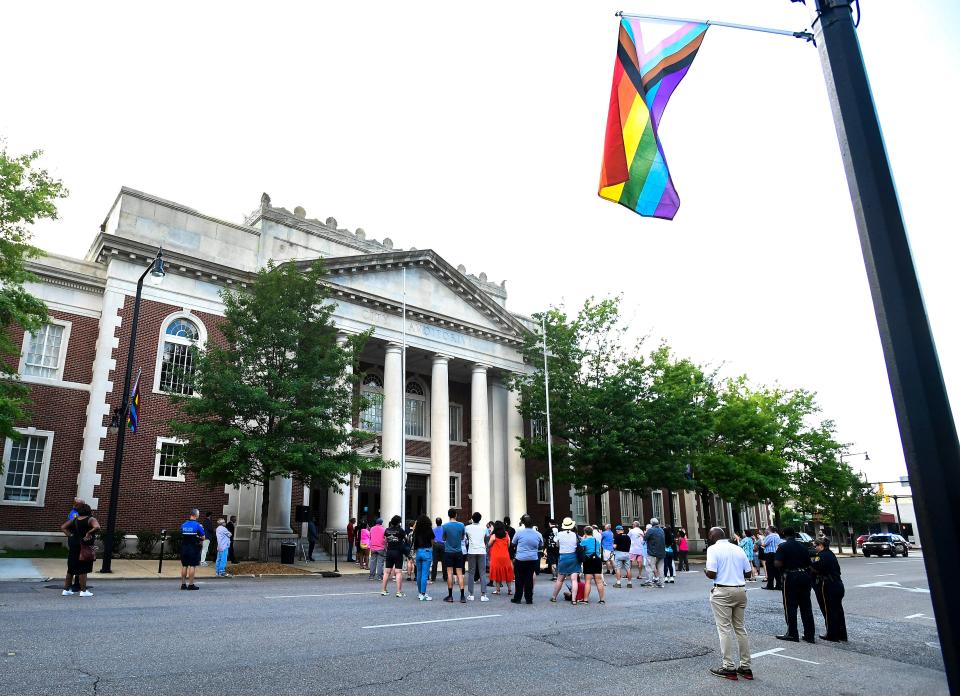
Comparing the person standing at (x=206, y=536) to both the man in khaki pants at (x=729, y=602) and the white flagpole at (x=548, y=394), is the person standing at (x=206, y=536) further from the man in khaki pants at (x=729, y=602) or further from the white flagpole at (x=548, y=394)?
the man in khaki pants at (x=729, y=602)

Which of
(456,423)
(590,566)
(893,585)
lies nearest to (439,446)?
(456,423)

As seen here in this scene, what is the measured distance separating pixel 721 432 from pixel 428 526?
32557mm

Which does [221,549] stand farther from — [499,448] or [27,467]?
[499,448]

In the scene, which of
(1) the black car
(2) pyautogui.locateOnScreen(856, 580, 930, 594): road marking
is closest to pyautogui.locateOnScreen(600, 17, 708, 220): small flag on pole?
(2) pyautogui.locateOnScreen(856, 580, 930, 594): road marking

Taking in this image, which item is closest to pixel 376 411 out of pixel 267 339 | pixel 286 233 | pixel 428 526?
pixel 286 233

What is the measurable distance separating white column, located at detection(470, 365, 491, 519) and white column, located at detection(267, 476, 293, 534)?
34.8 feet

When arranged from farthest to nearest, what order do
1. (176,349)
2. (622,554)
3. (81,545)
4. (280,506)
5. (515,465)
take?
(515,465), (176,349), (280,506), (622,554), (81,545)

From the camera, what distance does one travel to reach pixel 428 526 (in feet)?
48.8

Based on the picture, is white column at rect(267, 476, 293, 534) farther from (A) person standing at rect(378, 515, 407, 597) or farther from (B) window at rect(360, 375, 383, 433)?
(A) person standing at rect(378, 515, 407, 597)

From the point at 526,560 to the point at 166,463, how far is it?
54.0ft

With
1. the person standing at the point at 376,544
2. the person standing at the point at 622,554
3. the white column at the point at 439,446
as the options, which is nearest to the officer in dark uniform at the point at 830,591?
the person standing at the point at 622,554

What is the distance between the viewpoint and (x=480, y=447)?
33812 mm

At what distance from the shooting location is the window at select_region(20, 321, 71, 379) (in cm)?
2494

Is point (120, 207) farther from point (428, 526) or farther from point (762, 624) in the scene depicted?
point (762, 624)
